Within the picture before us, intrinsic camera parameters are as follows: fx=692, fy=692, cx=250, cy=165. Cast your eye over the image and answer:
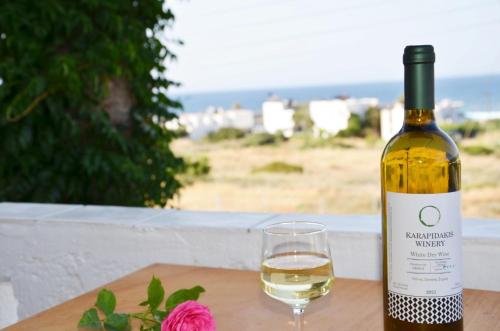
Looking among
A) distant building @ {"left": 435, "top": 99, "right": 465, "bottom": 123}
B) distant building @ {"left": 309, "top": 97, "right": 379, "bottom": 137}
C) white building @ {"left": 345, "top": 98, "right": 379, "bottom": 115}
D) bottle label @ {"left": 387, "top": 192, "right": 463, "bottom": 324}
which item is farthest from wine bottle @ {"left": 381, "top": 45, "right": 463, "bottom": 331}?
distant building @ {"left": 435, "top": 99, "right": 465, "bottom": 123}

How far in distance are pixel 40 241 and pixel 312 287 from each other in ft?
3.53

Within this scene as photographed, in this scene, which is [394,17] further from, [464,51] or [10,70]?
[10,70]

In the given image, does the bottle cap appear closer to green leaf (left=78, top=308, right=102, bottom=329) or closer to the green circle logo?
the green circle logo

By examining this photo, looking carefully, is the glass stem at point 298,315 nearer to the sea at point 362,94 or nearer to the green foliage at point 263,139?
the sea at point 362,94

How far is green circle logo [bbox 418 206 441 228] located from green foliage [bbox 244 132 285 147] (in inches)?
660

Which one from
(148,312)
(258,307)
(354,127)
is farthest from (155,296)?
(354,127)

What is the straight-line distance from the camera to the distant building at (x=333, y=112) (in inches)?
653

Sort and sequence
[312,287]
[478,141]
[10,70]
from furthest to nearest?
[478,141]
[10,70]
[312,287]

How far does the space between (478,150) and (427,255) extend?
16921 millimetres

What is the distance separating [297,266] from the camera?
2.50 feet

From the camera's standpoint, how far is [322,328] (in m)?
0.87

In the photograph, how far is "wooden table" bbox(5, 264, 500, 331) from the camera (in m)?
0.89

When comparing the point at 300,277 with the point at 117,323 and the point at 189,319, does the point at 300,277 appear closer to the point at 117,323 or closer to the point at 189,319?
the point at 189,319

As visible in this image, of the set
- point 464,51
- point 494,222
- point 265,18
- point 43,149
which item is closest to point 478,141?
point 464,51
